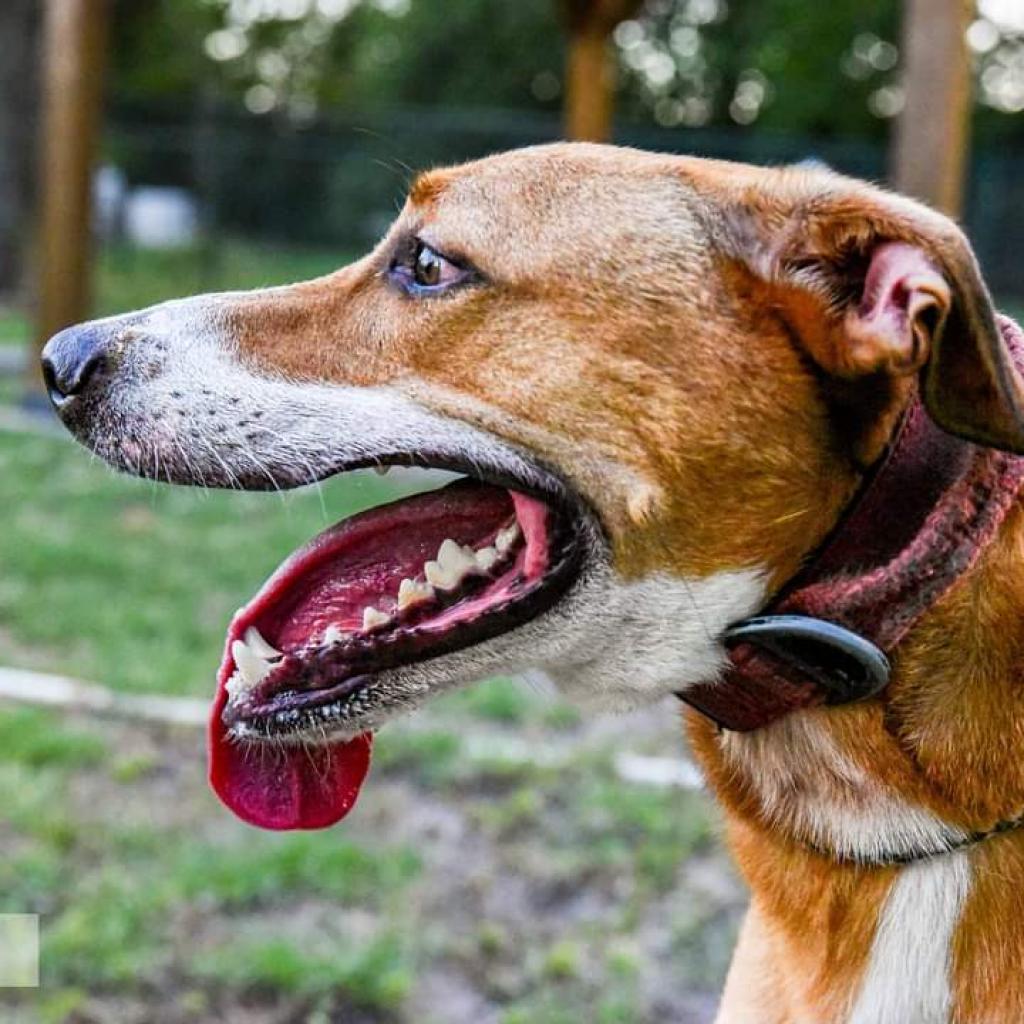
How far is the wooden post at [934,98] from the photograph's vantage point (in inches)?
231

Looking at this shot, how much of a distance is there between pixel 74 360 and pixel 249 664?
22.5 inches

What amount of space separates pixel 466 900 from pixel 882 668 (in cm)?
→ 207

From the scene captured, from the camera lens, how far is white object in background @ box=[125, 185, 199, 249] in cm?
2341

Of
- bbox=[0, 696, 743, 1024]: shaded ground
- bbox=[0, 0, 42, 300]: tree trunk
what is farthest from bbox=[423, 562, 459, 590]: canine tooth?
bbox=[0, 0, 42, 300]: tree trunk

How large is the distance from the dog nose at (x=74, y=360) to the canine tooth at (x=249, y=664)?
49 centimetres

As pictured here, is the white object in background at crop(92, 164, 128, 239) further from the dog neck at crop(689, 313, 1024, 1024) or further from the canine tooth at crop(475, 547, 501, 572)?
the dog neck at crop(689, 313, 1024, 1024)

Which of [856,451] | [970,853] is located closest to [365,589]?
[856,451]

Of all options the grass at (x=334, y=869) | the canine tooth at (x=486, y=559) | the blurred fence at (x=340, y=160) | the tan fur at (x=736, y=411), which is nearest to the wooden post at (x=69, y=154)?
the grass at (x=334, y=869)

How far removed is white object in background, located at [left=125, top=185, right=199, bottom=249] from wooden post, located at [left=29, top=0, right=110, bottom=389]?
1369 centimetres

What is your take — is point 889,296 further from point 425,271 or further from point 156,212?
point 156,212

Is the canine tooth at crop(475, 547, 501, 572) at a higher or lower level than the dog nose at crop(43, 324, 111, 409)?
lower

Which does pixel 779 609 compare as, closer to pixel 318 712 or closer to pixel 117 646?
pixel 318 712

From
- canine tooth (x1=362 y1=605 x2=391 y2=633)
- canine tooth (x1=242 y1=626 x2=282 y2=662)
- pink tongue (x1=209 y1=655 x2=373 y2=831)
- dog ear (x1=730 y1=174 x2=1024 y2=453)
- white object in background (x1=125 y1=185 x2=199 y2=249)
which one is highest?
dog ear (x1=730 y1=174 x2=1024 y2=453)

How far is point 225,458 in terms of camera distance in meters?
2.19
